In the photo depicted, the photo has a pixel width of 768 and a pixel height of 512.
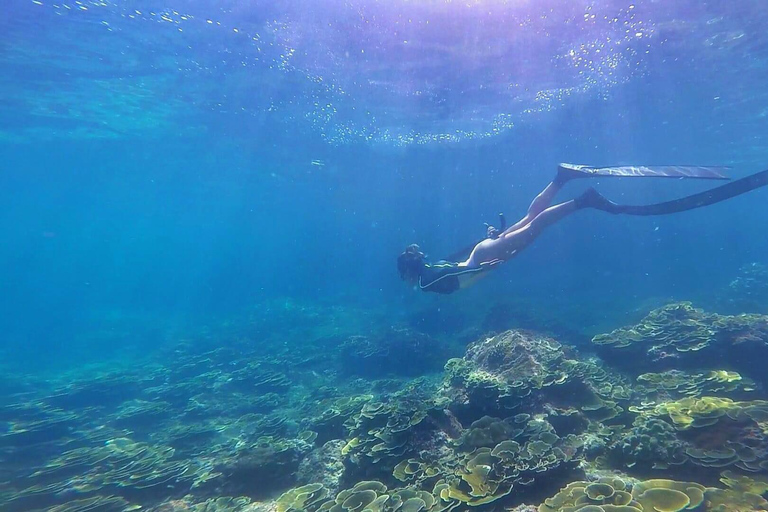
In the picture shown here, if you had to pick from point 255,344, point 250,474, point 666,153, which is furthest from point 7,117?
point 666,153

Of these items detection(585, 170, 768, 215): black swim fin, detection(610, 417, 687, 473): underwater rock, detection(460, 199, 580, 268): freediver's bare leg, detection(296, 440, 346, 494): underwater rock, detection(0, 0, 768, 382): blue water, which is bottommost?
detection(610, 417, 687, 473): underwater rock

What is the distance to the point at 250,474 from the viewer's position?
24.6ft

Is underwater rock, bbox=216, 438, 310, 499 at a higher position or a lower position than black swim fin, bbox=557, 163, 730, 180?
lower

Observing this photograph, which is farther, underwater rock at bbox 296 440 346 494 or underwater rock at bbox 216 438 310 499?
underwater rock at bbox 216 438 310 499

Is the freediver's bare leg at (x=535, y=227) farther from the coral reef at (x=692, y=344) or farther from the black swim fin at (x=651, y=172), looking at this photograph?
the coral reef at (x=692, y=344)

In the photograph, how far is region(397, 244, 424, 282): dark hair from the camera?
10063 millimetres

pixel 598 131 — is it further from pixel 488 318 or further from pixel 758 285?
pixel 488 318

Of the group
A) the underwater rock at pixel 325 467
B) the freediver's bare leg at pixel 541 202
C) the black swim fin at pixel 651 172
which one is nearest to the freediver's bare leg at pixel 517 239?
the freediver's bare leg at pixel 541 202

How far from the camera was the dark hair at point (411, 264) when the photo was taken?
10063 mm

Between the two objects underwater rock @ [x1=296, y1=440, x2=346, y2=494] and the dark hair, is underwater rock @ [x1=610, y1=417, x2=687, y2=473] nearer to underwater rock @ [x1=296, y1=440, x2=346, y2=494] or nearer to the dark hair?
underwater rock @ [x1=296, y1=440, x2=346, y2=494]

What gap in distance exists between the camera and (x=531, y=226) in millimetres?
9797

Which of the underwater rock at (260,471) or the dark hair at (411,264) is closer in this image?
the underwater rock at (260,471)

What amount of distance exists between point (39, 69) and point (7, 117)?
9470 millimetres

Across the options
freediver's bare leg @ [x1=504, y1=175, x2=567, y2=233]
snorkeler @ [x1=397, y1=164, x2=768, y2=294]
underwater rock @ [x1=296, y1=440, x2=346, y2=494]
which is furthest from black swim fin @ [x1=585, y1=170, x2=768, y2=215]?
underwater rock @ [x1=296, y1=440, x2=346, y2=494]
